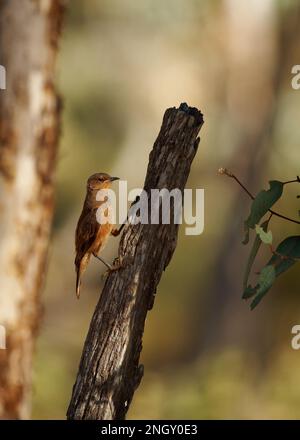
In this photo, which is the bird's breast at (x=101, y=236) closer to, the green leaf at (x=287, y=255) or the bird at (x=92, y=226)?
the bird at (x=92, y=226)

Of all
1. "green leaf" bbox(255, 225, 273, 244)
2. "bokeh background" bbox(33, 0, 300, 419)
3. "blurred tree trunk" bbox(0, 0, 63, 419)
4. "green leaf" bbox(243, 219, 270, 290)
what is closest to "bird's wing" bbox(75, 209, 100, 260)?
"green leaf" bbox(243, 219, 270, 290)

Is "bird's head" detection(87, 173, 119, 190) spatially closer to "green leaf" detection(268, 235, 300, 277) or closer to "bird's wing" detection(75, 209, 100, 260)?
"bird's wing" detection(75, 209, 100, 260)

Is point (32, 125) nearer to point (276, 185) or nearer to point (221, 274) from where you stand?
point (276, 185)

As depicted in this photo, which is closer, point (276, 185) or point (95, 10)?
point (276, 185)

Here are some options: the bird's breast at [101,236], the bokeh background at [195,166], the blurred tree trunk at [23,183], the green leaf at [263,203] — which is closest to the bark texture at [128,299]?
the green leaf at [263,203]

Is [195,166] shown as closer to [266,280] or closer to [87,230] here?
[87,230]

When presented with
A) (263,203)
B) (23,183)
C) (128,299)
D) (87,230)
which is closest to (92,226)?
(87,230)

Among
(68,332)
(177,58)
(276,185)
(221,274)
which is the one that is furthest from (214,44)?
(276,185)
